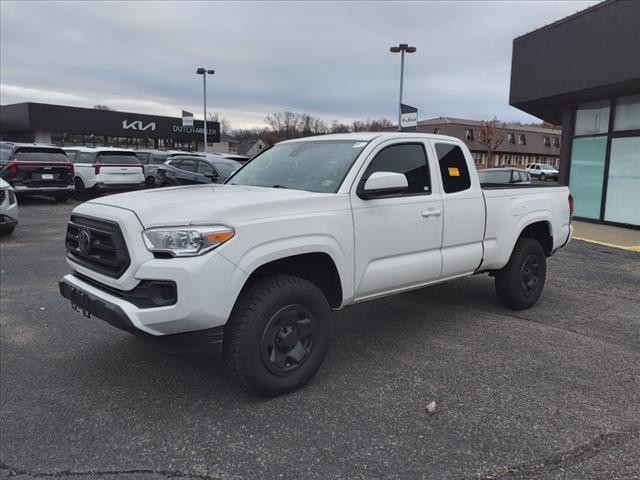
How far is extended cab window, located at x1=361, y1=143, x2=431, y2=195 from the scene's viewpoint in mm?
4336

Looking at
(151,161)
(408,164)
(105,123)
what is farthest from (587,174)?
(105,123)

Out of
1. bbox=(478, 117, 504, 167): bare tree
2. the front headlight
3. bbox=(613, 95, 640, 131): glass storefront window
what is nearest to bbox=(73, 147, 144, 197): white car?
bbox=(613, 95, 640, 131): glass storefront window

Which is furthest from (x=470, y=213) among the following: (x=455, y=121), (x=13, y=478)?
(x=455, y=121)

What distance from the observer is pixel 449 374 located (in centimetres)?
402

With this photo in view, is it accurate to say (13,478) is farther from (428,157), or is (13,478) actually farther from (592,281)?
(592,281)

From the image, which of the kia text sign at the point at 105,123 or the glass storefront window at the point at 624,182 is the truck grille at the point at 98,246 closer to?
the glass storefront window at the point at 624,182

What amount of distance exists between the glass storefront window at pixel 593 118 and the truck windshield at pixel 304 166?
1206 centimetres

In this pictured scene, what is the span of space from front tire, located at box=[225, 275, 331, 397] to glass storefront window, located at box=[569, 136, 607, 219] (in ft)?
42.6

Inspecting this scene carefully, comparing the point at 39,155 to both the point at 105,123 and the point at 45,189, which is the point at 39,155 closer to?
the point at 45,189

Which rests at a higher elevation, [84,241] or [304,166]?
[304,166]

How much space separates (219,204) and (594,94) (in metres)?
13.0

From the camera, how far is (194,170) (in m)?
16.0

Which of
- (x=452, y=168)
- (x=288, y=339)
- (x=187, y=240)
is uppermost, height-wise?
(x=452, y=168)

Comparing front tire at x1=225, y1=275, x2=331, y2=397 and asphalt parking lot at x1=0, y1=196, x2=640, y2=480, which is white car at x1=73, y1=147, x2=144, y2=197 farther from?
front tire at x1=225, y1=275, x2=331, y2=397
